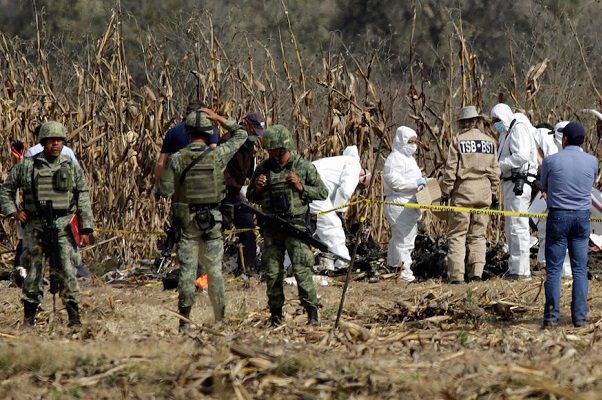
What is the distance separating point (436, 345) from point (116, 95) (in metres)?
8.66

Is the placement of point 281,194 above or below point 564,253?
above

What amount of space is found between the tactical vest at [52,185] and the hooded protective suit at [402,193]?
4827mm

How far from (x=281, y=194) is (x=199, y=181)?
2.24 feet

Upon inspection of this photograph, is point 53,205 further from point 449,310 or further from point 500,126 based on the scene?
point 500,126

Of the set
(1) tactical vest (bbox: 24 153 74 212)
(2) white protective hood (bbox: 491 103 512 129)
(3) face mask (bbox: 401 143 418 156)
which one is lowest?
(1) tactical vest (bbox: 24 153 74 212)

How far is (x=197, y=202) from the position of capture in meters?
9.92

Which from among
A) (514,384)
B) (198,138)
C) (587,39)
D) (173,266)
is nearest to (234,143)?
(198,138)

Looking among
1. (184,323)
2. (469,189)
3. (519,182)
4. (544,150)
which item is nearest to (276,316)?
(184,323)

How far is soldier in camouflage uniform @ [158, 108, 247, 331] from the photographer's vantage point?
9.91 m

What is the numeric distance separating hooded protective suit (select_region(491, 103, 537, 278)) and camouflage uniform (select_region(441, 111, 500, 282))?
7.6 inches

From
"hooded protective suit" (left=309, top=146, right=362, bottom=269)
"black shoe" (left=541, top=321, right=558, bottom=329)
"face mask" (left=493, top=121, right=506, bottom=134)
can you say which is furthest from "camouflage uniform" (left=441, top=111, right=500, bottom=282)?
"black shoe" (left=541, top=321, right=558, bottom=329)

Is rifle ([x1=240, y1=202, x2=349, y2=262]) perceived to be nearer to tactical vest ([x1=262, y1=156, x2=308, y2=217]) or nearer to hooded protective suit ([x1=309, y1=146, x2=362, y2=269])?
tactical vest ([x1=262, y1=156, x2=308, y2=217])

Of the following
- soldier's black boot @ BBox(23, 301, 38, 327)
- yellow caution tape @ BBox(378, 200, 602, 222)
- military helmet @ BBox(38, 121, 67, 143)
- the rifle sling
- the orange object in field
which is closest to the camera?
the rifle sling

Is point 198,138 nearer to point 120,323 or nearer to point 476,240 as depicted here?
point 120,323
